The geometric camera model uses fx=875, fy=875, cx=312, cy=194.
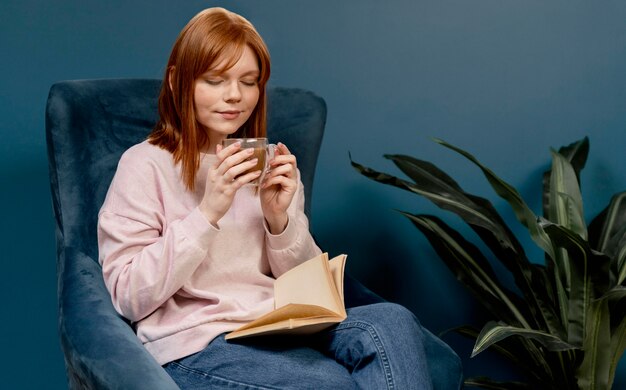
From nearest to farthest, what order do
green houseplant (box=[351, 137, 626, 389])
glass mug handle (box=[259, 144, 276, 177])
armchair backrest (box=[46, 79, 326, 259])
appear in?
glass mug handle (box=[259, 144, 276, 177]) → armchair backrest (box=[46, 79, 326, 259]) → green houseplant (box=[351, 137, 626, 389])

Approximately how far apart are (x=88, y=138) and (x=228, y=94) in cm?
38

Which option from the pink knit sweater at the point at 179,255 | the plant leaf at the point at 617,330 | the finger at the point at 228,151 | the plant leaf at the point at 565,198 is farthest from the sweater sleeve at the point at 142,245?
the plant leaf at the point at 617,330

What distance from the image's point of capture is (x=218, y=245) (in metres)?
1.64

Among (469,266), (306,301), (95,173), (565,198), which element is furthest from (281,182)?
(565,198)

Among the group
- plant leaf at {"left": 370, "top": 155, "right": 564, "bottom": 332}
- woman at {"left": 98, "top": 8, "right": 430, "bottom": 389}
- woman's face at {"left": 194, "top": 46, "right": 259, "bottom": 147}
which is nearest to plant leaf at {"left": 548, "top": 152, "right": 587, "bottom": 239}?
plant leaf at {"left": 370, "top": 155, "right": 564, "bottom": 332}

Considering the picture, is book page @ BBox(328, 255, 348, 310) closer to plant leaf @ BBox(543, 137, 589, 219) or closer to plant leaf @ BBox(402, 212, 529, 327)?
plant leaf @ BBox(402, 212, 529, 327)

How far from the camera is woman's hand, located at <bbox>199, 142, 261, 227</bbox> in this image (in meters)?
1.47

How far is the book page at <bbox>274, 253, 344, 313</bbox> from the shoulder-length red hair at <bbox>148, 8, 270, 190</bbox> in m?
0.25

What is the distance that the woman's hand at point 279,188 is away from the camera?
63.2 inches

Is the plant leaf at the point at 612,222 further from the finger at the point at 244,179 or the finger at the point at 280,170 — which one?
the finger at the point at 244,179

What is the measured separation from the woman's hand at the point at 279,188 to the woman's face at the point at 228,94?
0.33 feet

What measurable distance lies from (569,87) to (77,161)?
1.35m

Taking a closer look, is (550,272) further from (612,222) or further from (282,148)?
(282,148)

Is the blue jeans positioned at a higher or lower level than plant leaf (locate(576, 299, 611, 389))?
higher
